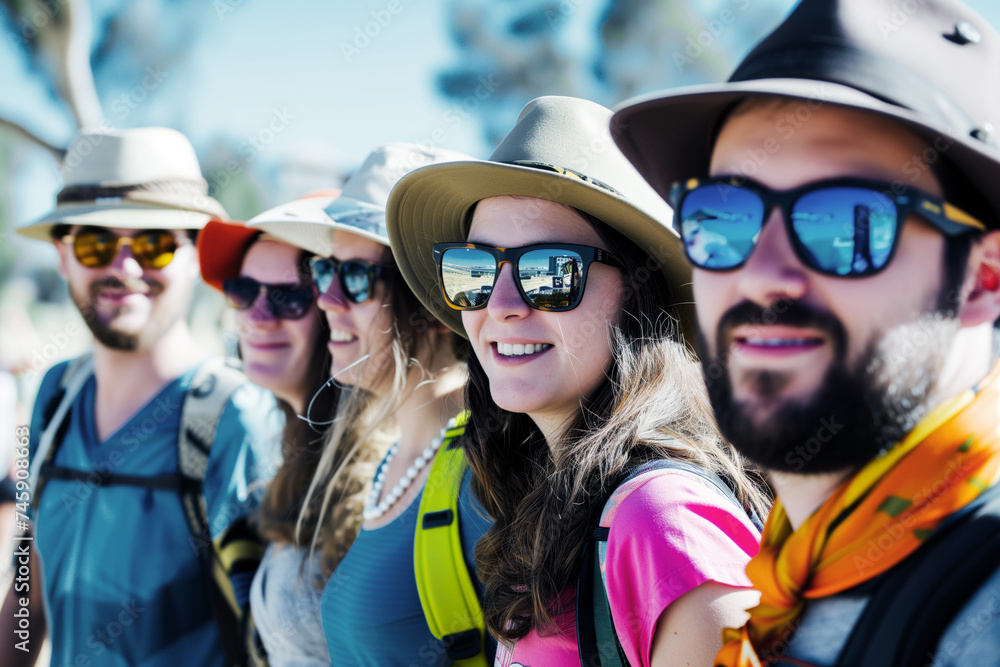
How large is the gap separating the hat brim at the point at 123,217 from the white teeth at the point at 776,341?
3068mm

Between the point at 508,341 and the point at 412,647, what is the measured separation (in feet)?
2.97

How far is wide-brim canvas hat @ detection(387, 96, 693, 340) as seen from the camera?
1721mm

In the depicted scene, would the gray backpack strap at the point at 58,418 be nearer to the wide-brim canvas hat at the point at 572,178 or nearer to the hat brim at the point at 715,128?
the wide-brim canvas hat at the point at 572,178

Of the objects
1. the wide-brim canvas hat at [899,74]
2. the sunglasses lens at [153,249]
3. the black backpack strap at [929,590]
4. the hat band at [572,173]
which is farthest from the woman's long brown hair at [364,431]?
the black backpack strap at [929,590]

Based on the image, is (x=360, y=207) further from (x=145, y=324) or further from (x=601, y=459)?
(x=601, y=459)

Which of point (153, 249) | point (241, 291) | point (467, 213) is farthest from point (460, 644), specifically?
point (153, 249)

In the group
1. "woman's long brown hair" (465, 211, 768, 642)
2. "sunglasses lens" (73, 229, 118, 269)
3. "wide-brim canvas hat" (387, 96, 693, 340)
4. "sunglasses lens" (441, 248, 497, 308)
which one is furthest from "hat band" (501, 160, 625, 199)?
"sunglasses lens" (73, 229, 118, 269)

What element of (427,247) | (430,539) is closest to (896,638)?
(430,539)

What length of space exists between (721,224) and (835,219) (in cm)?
15

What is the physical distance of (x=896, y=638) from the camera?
2.77 ft

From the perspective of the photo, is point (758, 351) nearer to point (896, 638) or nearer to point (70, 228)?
point (896, 638)

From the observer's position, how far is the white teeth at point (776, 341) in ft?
3.05

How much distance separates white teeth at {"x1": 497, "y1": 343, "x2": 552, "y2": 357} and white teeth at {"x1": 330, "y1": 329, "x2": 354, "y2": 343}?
1.06m

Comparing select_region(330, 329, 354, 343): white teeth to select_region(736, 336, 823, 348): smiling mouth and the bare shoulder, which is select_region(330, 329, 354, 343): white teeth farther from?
select_region(736, 336, 823, 348): smiling mouth
